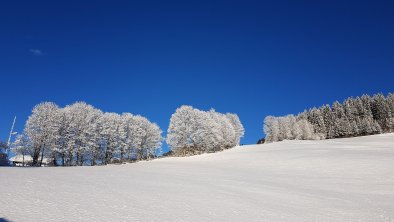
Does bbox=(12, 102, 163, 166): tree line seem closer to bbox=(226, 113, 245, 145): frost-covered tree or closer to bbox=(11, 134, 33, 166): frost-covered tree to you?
bbox=(11, 134, 33, 166): frost-covered tree

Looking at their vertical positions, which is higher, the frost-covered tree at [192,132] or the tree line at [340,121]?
the tree line at [340,121]

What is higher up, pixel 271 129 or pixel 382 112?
pixel 382 112

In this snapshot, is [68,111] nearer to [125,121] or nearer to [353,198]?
[125,121]

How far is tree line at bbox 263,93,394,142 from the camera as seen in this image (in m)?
136

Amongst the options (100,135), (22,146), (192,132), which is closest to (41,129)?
(22,146)

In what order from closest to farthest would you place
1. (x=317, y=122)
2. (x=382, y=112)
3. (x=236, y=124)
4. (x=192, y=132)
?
1. (x=192, y=132)
2. (x=236, y=124)
3. (x=382, y=112)
4. (x=317, y=122)

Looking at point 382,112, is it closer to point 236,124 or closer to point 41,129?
point 236,124

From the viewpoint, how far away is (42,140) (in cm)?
A: 6638

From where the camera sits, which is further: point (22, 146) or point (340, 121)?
point (340, 121)

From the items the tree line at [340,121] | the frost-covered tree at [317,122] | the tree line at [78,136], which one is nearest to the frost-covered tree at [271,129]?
the tree line at [340,121]

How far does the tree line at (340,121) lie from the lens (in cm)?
13650

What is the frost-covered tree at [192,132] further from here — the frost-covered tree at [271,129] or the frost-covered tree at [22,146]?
the frost-covered tree at [271,129]

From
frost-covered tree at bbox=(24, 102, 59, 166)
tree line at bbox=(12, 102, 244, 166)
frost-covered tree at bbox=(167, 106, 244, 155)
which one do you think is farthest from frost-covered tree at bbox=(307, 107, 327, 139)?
frost-covered tree at bbox=(24, 102, 59, 166)

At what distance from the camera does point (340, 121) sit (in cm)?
14275
